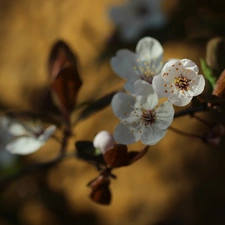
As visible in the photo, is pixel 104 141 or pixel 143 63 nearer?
pixel 104 141

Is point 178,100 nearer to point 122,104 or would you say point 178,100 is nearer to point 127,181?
point 122,104

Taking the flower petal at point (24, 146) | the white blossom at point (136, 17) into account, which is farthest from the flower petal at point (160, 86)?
the white blossom at point (136, 17)

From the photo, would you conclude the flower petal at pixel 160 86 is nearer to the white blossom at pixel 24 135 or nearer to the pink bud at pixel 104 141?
the pink bud at pixel 104 141

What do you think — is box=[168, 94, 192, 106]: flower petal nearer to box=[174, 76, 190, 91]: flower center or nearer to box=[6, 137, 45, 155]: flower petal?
box=[174, 76, 190, 91]: flower center

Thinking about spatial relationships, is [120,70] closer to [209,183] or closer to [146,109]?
[146,109]

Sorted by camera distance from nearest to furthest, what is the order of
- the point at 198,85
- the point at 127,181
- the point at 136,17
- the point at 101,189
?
1. the point at 198,85
2. the point at 101,189
3. the point at 136,17
4. the point at 127,181

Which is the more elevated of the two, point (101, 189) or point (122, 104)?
point (122, 104)

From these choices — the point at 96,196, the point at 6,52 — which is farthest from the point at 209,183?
the point at 6,52

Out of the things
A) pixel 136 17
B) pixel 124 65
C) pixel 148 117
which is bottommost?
pixel 148 117

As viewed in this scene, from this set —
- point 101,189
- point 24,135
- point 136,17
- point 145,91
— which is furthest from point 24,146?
point 136,17
